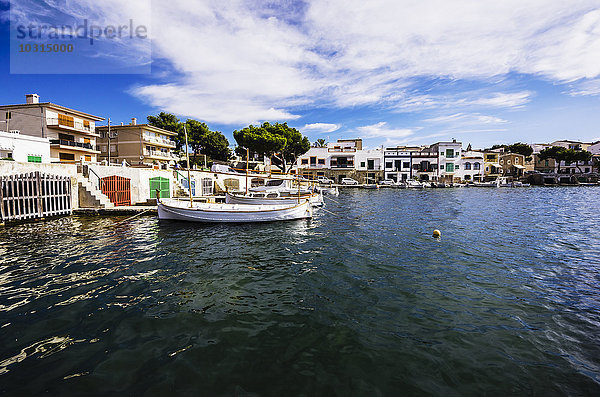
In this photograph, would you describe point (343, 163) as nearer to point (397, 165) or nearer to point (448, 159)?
point (397, 165)

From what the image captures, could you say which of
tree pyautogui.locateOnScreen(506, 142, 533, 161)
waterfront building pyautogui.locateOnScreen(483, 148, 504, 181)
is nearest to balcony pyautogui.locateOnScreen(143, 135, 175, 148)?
waterfront building pyautogui.locateOnScreen(483, 148, 504, 181)

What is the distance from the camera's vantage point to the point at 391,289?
8703 millimetres

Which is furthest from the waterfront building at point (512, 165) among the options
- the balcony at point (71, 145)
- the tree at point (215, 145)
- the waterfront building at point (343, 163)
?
the balcony at point (71, 145)

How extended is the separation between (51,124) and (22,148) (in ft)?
43.8

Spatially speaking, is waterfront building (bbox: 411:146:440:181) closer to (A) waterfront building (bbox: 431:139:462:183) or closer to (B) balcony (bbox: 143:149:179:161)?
(A) waterfront building (bbox: 431:139:462:183)

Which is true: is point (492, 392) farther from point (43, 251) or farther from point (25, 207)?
point (25, 207)

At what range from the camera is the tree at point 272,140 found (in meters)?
55.3

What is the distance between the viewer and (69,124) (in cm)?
4184

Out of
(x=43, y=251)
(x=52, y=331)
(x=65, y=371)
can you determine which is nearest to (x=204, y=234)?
(x=43, y=251)

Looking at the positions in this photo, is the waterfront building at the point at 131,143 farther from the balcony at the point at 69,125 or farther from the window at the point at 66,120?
the window at the point at 66,120

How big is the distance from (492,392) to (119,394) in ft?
21.1

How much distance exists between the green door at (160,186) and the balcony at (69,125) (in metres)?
23.9

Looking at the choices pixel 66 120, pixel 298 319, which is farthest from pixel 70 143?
pixel 298 319

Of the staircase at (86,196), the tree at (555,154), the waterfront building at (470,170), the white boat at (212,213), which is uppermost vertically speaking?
the tree at (555,154)
